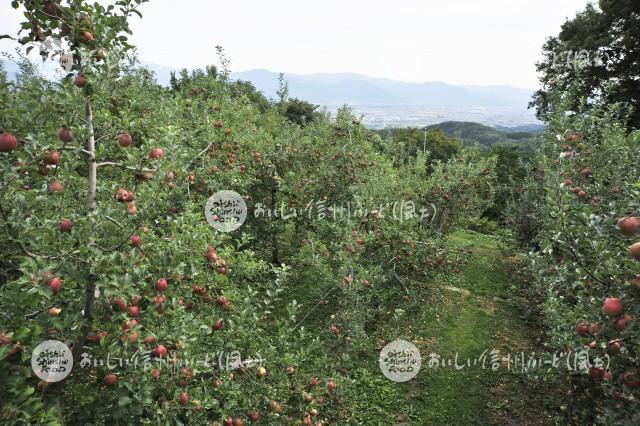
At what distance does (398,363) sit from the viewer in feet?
24.3

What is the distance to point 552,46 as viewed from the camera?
24797 mm

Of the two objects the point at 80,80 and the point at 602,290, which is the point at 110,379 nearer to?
the point at 80,80

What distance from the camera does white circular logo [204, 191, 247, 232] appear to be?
16.1ft

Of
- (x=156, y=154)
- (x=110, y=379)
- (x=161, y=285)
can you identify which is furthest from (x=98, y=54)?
(x=110, y=379)

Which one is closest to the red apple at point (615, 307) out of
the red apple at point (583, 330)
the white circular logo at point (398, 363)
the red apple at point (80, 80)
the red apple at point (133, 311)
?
the red apple at point (583, 330)

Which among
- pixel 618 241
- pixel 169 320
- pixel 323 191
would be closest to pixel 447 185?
pixel 323 191

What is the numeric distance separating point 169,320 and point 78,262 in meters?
0.79

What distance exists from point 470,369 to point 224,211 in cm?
561

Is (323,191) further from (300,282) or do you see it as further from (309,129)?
(309,129)

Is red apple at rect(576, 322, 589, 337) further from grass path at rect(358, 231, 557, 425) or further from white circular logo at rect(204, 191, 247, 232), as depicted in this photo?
white circular logo at rect(204, 191, 247, 232)

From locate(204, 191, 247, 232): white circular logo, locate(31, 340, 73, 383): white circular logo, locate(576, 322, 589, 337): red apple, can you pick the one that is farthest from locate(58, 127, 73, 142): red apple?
locate(576, 322, 589, 337): red apple

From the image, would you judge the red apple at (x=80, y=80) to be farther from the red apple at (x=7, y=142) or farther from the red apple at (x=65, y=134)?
the red apple at (x=7, y=142)

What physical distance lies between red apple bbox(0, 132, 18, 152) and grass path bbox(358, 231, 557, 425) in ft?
20.2

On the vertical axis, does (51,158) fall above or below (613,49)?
below
